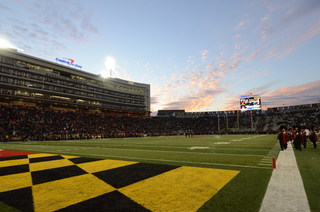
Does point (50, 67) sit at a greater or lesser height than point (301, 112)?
greater

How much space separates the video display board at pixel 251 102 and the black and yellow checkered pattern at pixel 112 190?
52.7 meters

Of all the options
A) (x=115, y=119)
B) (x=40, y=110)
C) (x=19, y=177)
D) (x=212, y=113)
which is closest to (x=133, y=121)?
(x=115, y=119)

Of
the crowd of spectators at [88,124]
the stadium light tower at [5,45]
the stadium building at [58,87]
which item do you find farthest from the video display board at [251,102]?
the stadium light tower at [5,45]

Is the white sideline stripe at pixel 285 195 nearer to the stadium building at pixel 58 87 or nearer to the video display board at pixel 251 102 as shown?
the video display board at pixel 251 102

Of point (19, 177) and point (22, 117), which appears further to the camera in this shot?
point (22, 117)

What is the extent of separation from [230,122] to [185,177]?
2838 inches

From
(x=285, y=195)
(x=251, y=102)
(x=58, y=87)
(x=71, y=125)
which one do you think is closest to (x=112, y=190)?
(x=285, y=195)

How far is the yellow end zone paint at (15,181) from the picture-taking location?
4715 millimetres

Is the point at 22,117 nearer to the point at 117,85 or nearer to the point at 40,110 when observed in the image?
the point at 40,110

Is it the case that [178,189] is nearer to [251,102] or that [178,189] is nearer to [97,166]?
[97,166]

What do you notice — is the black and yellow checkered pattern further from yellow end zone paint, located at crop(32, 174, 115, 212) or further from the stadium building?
the stadium building

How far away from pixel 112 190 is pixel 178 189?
1.54m

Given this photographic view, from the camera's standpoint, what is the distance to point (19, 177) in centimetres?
572

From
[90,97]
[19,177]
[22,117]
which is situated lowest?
[19,177]
